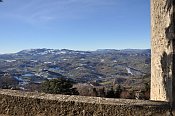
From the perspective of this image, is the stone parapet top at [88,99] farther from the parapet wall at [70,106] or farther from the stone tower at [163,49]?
the stone tower at [163,49]

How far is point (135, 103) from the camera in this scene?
295 inches

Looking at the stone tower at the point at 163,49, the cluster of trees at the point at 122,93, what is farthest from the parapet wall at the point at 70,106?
the cluster of trees at the point at 122,93

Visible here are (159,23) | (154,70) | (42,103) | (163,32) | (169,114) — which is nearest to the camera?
(169,114)

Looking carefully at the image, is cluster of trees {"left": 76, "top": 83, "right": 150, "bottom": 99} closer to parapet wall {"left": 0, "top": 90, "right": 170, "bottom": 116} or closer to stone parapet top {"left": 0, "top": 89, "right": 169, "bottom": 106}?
stone parapet top {"left": 0, "top": 89, "right": 169, "bottom": 106}

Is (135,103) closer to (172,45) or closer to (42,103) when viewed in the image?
(172,45)

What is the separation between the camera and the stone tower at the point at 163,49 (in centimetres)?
798

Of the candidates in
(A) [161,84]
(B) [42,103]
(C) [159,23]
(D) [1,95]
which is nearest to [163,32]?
(C) [159,23]

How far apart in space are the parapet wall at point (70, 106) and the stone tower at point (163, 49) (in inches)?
A: 33.6

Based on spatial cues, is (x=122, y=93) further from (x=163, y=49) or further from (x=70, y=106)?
(x=70, y=106)

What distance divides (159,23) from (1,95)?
5.32m

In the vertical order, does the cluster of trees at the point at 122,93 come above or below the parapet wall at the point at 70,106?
below

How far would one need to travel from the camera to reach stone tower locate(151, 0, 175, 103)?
7980 mm

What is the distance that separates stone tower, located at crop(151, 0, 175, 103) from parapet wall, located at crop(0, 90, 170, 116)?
0.85m

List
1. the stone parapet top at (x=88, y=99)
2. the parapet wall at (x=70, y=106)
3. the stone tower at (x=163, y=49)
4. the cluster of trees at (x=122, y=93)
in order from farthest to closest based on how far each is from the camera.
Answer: the cluster of trees at (x=122, y=93)
the stone tower at (x=163, y=49)
the stone parapet top at (x=88, y=99)
the parapet wall at (x=70, y=106)
